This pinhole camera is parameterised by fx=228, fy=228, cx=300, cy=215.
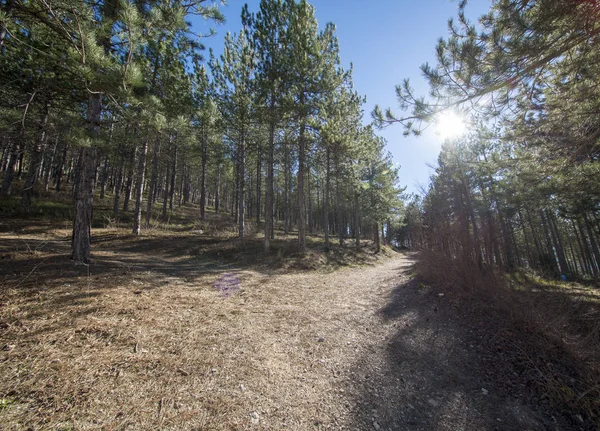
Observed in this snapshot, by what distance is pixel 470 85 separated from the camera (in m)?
4.58

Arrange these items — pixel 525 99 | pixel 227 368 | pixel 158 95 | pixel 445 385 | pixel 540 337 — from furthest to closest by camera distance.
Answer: pixel 158 95 < pixel 525 99 < pixel 540 337 < pixel 445 385 < pixel 227 368

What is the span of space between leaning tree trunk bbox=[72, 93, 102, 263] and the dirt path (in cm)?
173

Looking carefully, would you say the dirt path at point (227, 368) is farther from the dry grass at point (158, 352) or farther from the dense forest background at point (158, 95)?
the dense forest background at point (158, 95)

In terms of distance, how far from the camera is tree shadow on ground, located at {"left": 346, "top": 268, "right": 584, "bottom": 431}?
249cm

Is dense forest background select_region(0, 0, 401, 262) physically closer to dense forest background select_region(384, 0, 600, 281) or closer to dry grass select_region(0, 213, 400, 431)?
dry grass select_region(0, 213, 400, 431)

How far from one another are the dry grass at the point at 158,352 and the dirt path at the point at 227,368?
0.05 feet

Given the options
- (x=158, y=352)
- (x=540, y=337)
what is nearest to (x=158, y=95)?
(x=158, y=352)

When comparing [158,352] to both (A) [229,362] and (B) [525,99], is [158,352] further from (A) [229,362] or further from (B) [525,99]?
(B) [525,99]

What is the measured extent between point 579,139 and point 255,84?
11.7 m

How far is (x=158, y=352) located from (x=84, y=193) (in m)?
5.21

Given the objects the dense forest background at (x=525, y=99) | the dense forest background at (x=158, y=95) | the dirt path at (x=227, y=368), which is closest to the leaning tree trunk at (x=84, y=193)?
the dense forest background at (x=158, y=95)

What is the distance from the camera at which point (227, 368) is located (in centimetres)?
294

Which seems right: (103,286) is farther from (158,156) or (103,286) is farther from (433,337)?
(158,156)

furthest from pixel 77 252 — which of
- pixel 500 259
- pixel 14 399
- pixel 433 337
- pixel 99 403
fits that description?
pixel 500 259
